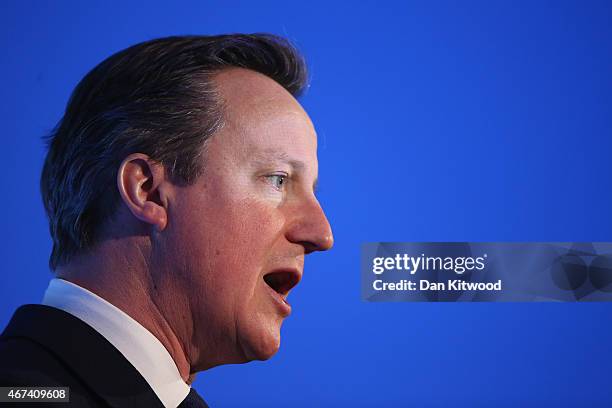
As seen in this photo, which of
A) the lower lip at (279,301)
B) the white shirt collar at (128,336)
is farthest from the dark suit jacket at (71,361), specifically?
the lower lip at (279,301)

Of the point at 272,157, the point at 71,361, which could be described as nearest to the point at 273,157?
the point at 272,157

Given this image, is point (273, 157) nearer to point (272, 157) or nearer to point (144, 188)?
point (272, 157)

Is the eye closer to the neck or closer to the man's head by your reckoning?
the man's head

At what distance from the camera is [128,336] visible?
1.90 ft

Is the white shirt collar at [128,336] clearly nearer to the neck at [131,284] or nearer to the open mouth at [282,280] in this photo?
the neck at [131,284]

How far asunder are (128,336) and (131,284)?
5 cm

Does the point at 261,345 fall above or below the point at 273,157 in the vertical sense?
below

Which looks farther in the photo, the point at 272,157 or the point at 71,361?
the point at 272,157

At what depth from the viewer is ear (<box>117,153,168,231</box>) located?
61 centimetres

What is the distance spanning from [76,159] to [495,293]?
151 cm

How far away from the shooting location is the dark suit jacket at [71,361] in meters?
0.52

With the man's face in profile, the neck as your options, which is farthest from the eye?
the neck

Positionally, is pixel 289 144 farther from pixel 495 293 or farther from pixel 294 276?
pixel 495 293

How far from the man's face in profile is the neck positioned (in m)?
0.02
